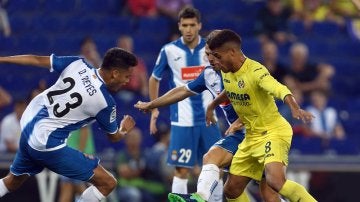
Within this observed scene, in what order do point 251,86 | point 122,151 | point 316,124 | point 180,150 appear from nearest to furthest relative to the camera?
point 251,86 → point 180,150 → point 122,151 → point 316,124

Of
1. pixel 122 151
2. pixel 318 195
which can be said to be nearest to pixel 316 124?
pixel 318 195

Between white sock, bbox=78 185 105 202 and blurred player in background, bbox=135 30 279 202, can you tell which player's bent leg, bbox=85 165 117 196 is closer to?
white sock, bbox=78 185 105 202

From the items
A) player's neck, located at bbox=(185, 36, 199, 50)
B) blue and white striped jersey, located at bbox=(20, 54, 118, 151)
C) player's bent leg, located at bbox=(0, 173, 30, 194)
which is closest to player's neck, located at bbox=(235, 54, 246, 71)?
blue and white striped jersey, located at bbox=(20, 54, 118, 151)

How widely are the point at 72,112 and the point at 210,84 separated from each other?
161 centimetres

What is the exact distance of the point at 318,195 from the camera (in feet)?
53.1

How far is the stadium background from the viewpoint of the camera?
58.5 ft

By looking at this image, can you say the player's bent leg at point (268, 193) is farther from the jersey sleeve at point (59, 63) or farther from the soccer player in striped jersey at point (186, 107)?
the jersey sleeve at point (59, 63)

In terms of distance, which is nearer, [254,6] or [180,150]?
[180,150]

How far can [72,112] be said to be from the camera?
37.5 ft

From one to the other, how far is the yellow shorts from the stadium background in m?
5.56

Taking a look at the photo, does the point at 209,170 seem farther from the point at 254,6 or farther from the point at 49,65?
the point at 254,6

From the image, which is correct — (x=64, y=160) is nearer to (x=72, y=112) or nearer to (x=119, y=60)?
(x=72, y=112)

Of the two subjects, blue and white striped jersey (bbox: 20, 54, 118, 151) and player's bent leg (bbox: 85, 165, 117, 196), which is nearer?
blue and white striped jersey (bbox: 20, 54, 118, 151)

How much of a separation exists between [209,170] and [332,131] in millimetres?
6919
